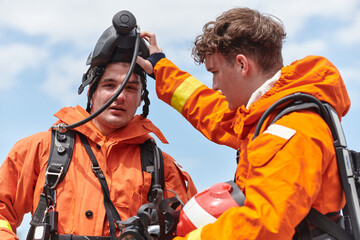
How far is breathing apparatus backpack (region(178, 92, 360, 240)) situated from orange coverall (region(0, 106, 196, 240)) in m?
1.22

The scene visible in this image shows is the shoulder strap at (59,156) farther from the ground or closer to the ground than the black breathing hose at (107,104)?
closer to the ground

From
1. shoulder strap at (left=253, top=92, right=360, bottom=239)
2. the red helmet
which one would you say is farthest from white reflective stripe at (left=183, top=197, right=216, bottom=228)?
shoulder strap at (left=253, top=92, right=360, bottom=239)

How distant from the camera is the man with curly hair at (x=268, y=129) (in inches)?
94.0

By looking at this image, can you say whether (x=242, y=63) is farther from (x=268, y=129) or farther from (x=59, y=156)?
(x=59, y=156)

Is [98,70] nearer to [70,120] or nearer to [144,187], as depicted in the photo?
[70,120]

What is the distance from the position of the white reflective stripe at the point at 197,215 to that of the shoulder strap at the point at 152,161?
1.30m

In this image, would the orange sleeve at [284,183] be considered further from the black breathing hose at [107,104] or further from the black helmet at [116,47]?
the black helmet at [116,47]

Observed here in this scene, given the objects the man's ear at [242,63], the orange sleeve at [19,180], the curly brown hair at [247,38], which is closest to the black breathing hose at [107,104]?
the orange sleeve at [19,180]

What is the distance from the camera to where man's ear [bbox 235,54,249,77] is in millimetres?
3213

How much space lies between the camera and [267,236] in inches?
92.4

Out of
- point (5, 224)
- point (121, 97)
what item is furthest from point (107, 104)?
point (5, 224)

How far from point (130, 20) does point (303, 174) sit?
2.49 m

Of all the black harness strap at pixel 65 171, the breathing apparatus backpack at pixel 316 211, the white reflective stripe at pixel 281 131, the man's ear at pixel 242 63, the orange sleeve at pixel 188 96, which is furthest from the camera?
the orange sleeve at pixel 188 96

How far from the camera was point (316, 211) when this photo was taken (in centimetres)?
260
